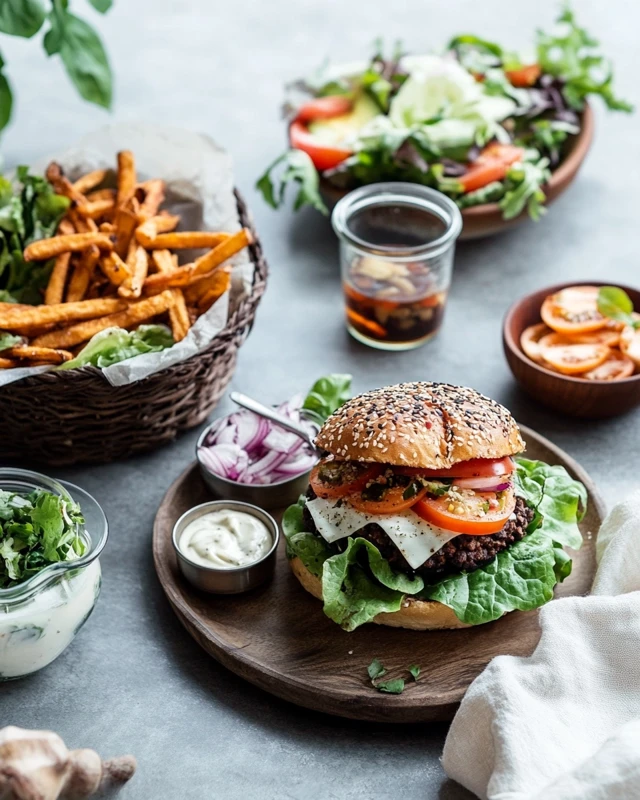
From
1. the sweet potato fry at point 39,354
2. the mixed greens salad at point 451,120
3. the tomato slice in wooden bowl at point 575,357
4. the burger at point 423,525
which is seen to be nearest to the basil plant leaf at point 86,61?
the mixed greens salad at point 451,120

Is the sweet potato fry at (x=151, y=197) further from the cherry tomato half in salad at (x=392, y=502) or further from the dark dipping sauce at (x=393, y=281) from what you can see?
the cherry tomato half in salad at (x=392, y=502)

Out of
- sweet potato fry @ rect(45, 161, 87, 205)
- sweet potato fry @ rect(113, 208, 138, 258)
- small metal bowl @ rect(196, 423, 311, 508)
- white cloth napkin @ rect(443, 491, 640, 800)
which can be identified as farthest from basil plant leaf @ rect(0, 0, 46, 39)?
white cloth napkin @ rect(443, 491, 640, 800)

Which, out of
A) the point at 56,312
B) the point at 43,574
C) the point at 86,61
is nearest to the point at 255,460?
the point at 56,312

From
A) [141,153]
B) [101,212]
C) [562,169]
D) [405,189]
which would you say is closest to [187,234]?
[101,212]

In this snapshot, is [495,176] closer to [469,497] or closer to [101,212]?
[101,212]

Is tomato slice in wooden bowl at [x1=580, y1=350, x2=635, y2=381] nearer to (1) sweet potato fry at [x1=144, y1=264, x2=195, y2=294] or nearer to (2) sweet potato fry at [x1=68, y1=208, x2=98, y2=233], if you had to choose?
(1) sweet potato fry at [x1=144, y1=264, x2=195, y2=294]

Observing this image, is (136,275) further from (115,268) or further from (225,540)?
(225,540)
